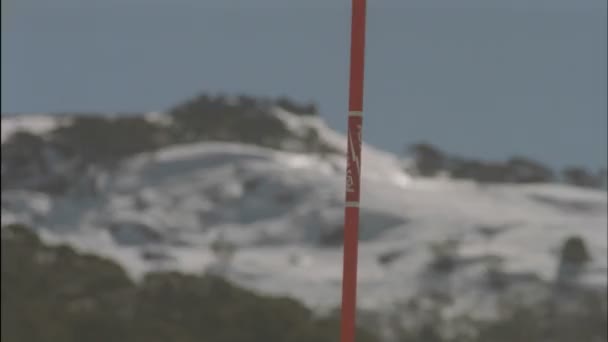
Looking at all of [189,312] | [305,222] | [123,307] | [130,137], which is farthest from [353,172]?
[130,137]

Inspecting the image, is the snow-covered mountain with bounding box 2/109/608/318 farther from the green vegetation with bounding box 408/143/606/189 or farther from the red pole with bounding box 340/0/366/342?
the red pole with bounding box 340/0/366/342

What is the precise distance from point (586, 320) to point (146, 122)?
59990 millimetres

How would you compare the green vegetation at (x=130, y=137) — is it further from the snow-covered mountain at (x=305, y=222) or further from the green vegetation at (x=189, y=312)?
the green vegetation at (x=189, y=312)

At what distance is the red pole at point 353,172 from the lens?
46.6 feet

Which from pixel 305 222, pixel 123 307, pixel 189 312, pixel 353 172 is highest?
pixel 353 172

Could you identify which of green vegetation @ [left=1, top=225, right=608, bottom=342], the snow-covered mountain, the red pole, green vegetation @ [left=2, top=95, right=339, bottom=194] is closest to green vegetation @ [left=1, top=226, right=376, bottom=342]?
green vegetation @ [left=1, top=225, right=608, bottom=342]

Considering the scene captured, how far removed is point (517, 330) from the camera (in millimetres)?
98562

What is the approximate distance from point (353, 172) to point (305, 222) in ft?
391

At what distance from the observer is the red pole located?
46.6 ft

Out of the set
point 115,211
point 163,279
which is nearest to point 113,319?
point 163,279

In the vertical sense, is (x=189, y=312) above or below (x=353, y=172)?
below

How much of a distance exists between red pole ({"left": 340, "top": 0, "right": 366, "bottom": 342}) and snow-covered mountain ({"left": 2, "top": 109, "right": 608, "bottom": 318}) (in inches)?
3748

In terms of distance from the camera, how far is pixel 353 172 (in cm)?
1440

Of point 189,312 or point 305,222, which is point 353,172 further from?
point 305,222
